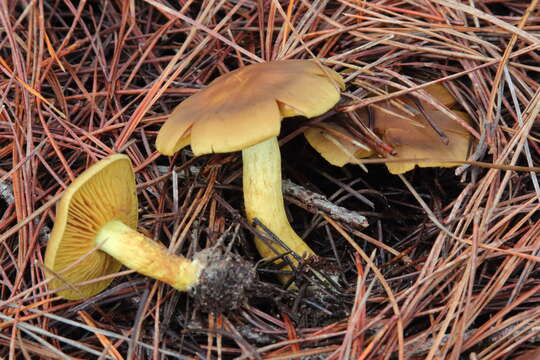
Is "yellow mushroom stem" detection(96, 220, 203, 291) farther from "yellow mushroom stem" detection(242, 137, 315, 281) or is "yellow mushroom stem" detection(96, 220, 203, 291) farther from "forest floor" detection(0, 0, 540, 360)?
"yellow mushroom stem" detection(242, 137, 315, 281)

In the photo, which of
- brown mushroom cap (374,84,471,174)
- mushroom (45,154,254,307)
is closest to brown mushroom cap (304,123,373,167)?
brown mushroom cap (374,84,471,174)

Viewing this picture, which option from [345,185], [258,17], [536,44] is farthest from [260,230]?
[536,44]

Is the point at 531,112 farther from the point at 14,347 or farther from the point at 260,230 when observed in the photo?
the point at 14,347

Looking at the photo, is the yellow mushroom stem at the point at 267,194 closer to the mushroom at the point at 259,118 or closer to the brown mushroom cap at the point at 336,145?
the mushroom at the point at 259,118

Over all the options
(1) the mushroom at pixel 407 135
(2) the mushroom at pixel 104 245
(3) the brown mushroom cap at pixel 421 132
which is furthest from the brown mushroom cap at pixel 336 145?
(2) the mushroom at pixel 104 245

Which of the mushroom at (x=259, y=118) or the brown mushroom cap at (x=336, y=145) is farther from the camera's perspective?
the brown mushroom cap at (x=336, y=145)

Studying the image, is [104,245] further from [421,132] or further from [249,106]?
[421,132]

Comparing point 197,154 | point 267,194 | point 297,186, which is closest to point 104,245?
point 197,154
